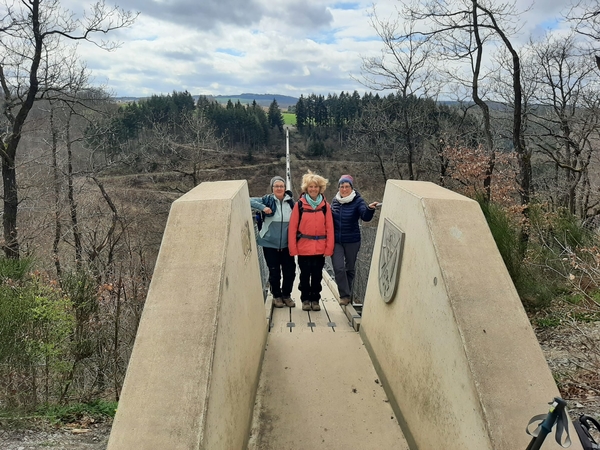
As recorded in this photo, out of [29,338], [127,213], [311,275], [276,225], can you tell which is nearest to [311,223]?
[276,225]

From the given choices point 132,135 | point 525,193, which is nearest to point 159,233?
point 525,193

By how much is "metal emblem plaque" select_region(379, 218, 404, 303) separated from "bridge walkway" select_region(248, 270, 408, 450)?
0.68 m

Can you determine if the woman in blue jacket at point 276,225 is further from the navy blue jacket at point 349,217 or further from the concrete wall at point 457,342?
the concrete wall at point 457,342

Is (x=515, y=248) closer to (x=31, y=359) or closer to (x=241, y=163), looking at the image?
(x=31, y=359)

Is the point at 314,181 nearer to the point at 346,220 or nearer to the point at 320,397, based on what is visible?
the point at 346,220

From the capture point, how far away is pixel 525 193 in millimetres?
9164

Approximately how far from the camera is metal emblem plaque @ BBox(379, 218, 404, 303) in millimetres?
3119

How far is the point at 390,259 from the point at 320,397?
113 centimetres

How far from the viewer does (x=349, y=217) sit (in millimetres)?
4660

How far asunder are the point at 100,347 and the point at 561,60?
1958 centimetres

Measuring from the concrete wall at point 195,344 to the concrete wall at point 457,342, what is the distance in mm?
1044

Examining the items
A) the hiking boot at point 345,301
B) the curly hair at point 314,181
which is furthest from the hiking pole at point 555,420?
the hiking boot at point 345,301

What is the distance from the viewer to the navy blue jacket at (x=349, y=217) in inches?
182

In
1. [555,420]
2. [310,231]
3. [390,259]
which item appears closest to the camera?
[555,420]
